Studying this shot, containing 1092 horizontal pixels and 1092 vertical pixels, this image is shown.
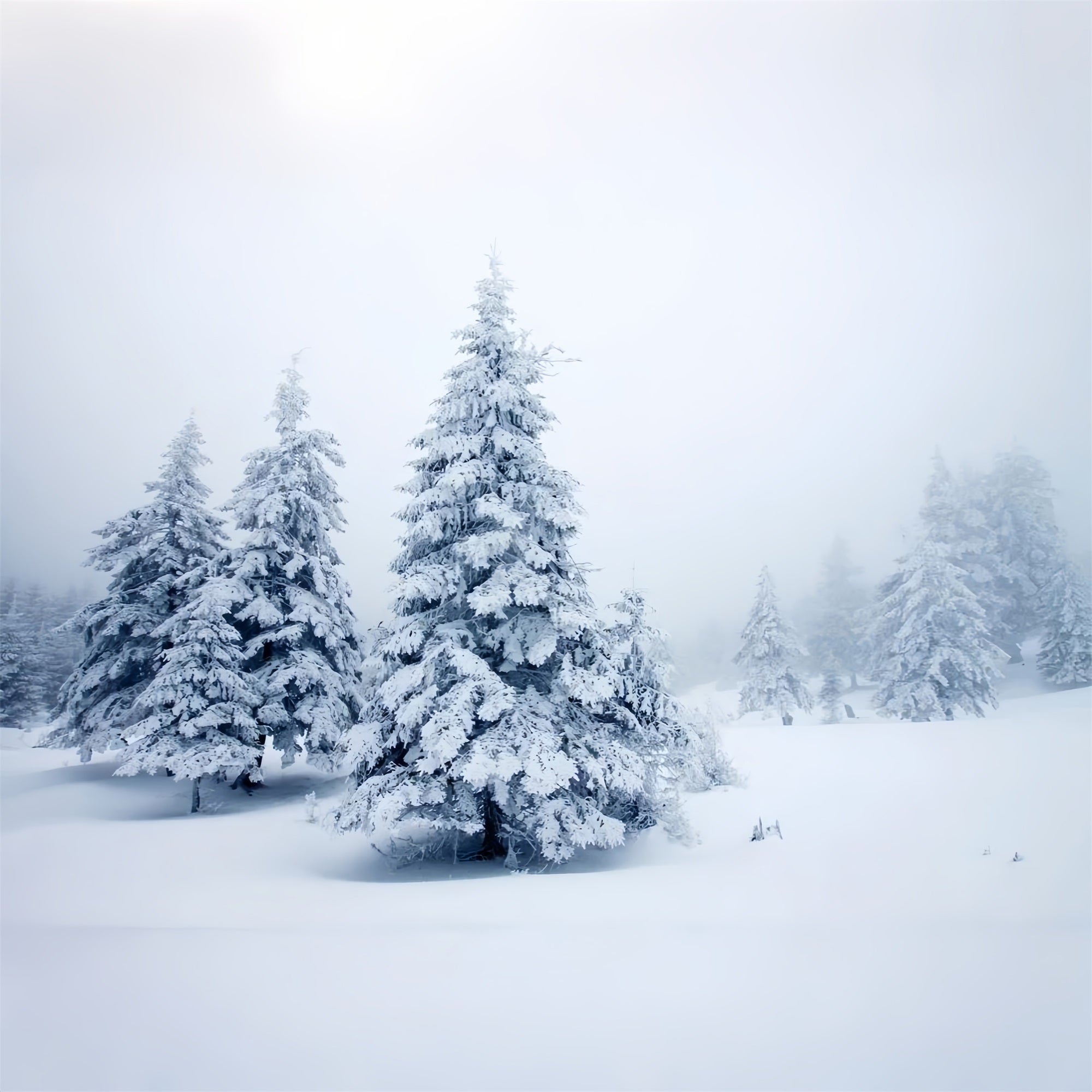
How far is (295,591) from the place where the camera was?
1578 centimetres

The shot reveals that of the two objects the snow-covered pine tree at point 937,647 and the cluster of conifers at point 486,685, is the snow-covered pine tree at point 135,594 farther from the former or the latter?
the snow-covered pine tree at point 937,647

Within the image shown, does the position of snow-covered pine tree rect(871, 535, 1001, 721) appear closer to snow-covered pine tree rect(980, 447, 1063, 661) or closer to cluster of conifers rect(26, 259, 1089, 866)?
cluster of conifers rect(26, 259, 1089, 866)

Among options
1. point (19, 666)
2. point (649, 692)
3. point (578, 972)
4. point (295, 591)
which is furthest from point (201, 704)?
point (19, 666)

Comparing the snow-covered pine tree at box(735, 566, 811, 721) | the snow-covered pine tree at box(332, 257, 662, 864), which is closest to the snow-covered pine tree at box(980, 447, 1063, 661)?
the snow-covered pine tree at box(735, 566, 811, 721)

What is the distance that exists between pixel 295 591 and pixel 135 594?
6.47 m

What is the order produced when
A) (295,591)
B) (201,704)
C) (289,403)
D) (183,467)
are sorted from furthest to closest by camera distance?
(183,467)
(289,403)
(295,591)
(201,704)

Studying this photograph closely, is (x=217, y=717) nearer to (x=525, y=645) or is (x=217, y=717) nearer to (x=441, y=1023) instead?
(x=525, y=645)

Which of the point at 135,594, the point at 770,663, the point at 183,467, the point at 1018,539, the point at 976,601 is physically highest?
the point at 183,467

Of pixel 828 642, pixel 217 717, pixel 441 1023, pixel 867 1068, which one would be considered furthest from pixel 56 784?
pixel 828 642

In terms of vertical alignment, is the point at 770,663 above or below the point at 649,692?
below

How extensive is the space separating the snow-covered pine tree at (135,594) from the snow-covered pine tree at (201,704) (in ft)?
9.15

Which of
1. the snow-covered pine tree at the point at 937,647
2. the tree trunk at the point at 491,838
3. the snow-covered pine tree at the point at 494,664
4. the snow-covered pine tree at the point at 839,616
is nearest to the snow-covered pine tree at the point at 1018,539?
the snow-covered pine tree at the point at 937,647

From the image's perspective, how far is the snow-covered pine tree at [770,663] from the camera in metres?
28.4

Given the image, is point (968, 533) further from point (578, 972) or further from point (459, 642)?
point (578, 972)
